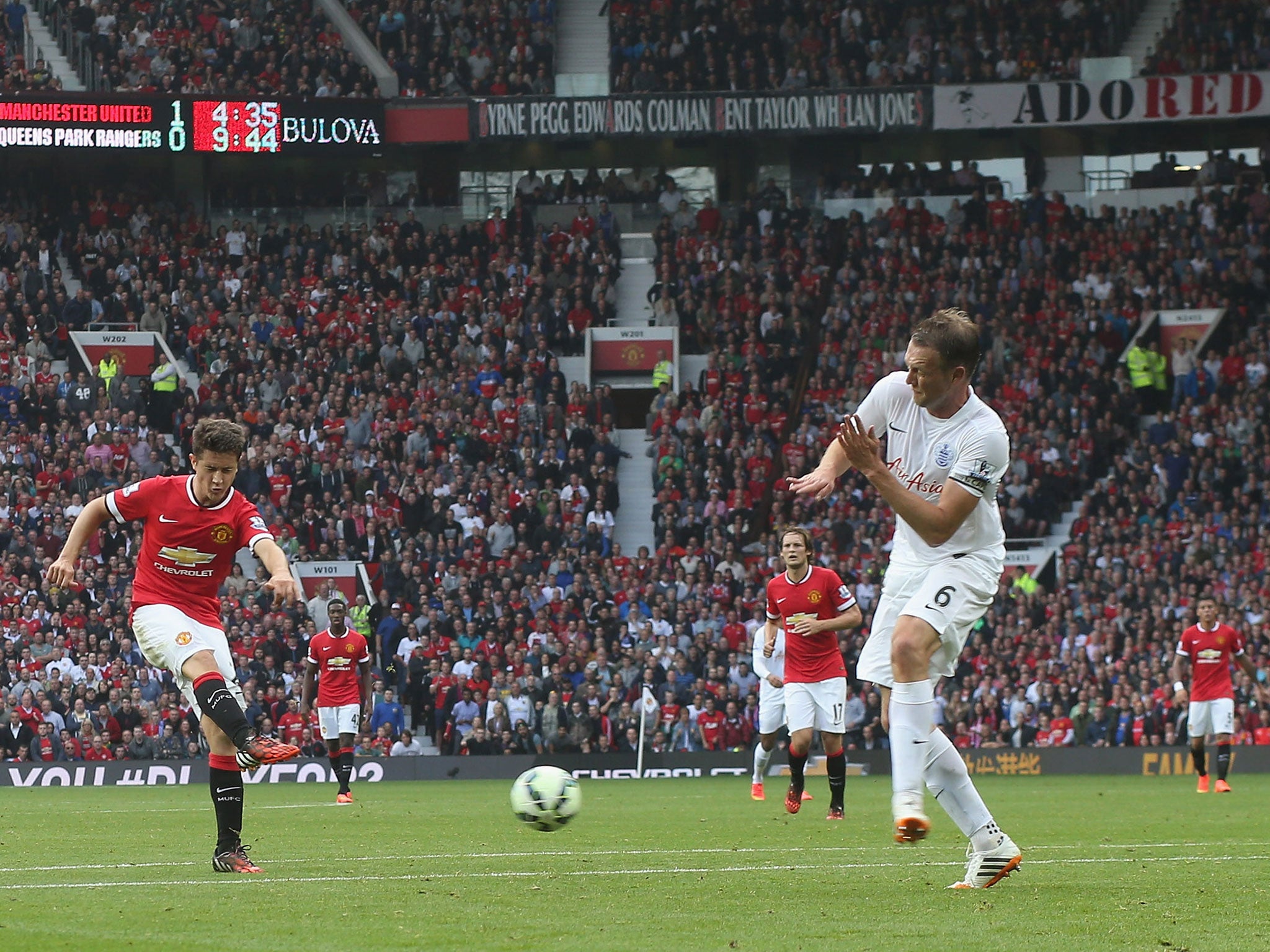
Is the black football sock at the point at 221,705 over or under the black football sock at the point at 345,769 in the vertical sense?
over

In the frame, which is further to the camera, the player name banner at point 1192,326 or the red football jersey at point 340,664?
the player name banner at point 1192,326

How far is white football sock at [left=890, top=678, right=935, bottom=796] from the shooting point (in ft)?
27.0

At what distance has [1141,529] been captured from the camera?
32.2 meters

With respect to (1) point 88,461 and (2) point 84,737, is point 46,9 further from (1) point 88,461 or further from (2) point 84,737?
(2) point 84,737

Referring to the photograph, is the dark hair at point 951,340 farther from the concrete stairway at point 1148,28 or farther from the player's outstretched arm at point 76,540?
the concrete stairway at point 1148,28

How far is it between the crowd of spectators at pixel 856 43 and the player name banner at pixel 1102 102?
31.7 inches

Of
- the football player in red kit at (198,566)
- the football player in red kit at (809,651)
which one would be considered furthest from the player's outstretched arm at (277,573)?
the football player in red kit at (809,651)

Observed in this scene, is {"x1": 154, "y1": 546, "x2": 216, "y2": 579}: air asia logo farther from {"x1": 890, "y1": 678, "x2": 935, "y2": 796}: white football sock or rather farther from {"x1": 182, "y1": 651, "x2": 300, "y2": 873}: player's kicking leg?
{"x1": 890, "y1": 678, "x2": 935, "y2": 796}: white football sock

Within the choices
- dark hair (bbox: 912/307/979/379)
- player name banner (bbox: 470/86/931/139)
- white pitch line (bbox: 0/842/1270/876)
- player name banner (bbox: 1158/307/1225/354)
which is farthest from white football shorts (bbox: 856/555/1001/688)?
player name banner (bbox: 470/86/931/139)

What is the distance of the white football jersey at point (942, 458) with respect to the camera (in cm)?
823

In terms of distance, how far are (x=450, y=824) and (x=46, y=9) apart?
3094cm

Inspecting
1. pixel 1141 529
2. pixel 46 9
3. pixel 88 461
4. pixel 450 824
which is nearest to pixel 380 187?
pixel 46 9

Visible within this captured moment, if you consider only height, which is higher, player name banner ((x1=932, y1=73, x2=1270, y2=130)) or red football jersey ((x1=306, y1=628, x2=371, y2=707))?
player name banner ((x1=932, y1=73, x2=1270, y2=130))

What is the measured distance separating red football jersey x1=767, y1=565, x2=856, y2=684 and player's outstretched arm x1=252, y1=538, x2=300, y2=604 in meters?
8.25
